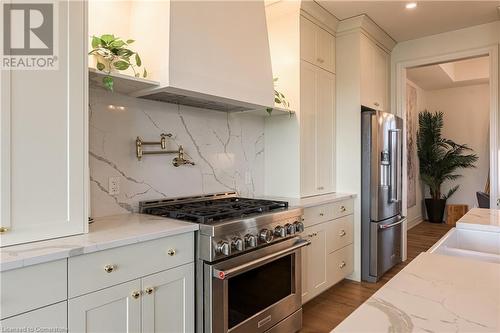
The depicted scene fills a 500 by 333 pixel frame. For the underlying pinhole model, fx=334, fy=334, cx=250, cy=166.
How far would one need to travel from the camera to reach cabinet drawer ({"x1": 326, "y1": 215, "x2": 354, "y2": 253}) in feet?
10.1

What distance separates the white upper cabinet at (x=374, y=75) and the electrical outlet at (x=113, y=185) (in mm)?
2537

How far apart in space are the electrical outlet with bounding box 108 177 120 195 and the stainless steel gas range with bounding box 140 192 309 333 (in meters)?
0.20

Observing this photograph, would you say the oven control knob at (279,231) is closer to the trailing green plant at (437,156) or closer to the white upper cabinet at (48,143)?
the white upper cabinet at (48,143)

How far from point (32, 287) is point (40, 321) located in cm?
13

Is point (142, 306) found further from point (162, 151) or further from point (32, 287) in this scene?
point (162, 151)

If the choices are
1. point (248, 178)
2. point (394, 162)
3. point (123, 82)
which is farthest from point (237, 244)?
point (394, 162)

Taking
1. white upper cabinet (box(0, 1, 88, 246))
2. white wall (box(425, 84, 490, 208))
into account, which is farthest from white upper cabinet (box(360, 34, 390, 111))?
white wall (box(425, 84, 490, 208))

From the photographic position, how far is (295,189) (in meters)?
3.05

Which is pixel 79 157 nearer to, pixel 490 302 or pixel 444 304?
pixel 444 304

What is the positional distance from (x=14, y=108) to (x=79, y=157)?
12.2 inches

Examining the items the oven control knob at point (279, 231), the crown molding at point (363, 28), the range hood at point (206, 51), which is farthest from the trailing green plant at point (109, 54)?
the crown molding at point (363, 28)

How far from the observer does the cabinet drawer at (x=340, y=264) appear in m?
3.09

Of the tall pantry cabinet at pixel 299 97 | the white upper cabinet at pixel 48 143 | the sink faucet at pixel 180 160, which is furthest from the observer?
the tall pantry cabinet at pixel 299 97

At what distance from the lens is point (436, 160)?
643 cm
